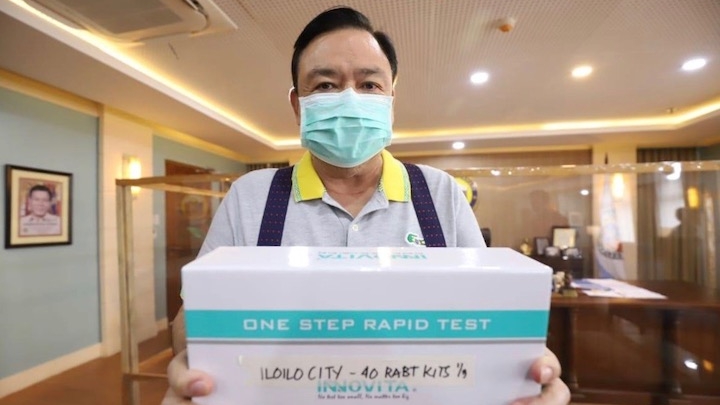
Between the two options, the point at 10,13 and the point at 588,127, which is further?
the point at 588,127

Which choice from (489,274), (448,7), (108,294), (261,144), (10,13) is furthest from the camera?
(261,144)

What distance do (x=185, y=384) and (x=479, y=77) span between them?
2.94 meters

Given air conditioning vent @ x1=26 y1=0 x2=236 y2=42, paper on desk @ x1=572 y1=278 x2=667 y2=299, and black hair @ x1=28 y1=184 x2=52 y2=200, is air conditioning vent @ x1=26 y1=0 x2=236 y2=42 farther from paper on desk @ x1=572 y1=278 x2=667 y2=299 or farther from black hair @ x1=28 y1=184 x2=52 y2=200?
paper on desk @ x1=572 y1=278 x2=667 y2=299

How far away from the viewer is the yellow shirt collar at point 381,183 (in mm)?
640

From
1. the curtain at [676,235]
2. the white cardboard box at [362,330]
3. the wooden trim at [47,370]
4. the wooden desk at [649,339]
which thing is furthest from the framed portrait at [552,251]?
the wooden trim at [47,370]

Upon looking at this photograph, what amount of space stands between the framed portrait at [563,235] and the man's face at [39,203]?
15.2 feet

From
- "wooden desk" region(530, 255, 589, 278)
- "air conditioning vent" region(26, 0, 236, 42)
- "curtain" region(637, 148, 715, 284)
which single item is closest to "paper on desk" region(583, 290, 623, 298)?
"curtain" region(637, 148, 715, 284)

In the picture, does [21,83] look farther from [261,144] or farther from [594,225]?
[594,225]

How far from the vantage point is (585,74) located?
2.79 meters

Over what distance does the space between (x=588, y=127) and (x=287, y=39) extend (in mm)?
3743

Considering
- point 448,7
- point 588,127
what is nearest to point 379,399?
point 448,7

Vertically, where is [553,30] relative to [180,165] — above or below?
above

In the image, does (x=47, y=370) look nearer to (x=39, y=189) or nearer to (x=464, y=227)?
(x=39, y=189)

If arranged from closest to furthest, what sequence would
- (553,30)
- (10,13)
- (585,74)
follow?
(10,13) < (553,30) < (585,74)
